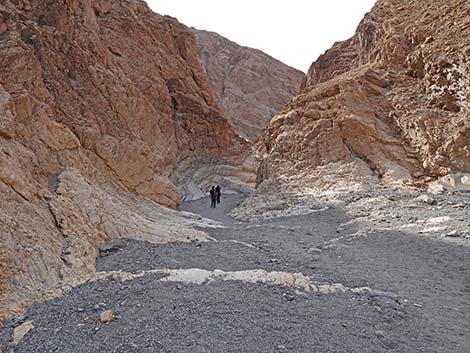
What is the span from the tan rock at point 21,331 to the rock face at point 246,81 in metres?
55.6

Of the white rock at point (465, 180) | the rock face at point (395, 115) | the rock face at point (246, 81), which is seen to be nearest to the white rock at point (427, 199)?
the white rock at point (465, 180)

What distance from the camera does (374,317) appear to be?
4398mm

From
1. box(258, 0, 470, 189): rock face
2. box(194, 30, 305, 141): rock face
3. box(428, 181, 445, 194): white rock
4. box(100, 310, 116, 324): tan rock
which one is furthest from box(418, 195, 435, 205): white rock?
box(194, 30, 305, 141): rock face

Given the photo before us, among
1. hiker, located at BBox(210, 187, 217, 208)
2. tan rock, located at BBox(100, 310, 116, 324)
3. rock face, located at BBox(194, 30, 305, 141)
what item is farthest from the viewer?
rock face, located at BBox(194, 30, 305, 141)

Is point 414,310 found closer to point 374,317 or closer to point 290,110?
point 374,317

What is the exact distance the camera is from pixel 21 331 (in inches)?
159

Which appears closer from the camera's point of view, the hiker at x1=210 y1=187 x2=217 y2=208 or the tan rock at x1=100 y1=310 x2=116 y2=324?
the tan rock at x1=100 y1=310 x2=116 y2=324

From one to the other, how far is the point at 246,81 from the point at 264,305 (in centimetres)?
6521

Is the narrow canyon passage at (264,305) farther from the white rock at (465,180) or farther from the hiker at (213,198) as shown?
the hiker at (213,198)

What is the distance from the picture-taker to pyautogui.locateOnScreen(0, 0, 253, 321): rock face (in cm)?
613

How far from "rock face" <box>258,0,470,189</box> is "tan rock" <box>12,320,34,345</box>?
1363 centimetres

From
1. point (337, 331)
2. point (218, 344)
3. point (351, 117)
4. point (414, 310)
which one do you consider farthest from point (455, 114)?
point (218, 344)

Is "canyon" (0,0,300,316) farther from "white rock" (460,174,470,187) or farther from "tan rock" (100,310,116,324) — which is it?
"white rock" (460,174,470,187)

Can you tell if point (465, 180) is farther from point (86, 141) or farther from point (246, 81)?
point (246, 81)
